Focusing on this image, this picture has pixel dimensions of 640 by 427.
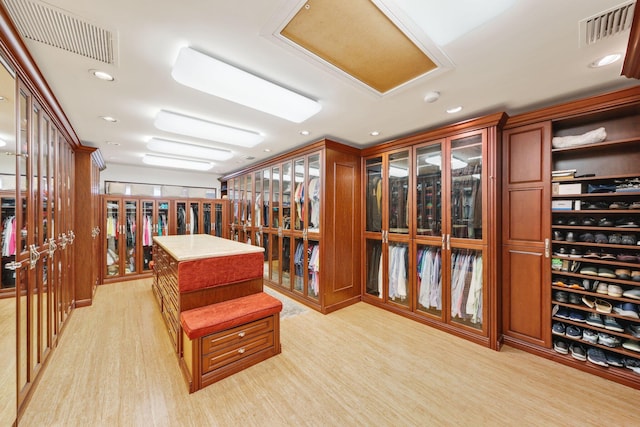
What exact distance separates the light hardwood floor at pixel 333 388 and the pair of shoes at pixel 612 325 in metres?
0.43

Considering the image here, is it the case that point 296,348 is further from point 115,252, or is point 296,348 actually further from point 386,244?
point 115,252

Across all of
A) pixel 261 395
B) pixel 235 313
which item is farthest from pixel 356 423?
pixel 235 313

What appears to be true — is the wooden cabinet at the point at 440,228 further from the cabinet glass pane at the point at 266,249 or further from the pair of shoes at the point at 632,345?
the cabinet glass pane at the point at 266,249

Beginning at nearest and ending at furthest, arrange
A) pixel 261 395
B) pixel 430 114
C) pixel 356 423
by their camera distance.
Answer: pixel 356 423 < pixel 261 395 < pixel 430 114

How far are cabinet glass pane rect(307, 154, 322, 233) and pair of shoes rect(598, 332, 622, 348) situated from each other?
292 cm

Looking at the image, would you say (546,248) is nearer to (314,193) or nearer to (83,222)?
(314,193)

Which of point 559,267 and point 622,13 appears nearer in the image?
point 622,13

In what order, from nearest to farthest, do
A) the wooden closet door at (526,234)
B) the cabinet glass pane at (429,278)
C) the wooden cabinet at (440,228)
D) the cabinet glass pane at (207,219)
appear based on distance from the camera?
the wooden closet door at (526,234)
the wooden cabinet at (440,228)
the cabinet glass pane at (429,278)
the cabinet glass pane at (207,219)

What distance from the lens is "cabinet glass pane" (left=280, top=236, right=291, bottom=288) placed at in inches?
162

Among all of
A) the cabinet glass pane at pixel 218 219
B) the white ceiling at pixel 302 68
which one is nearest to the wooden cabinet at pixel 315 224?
the white ceiling at pixel 302 68

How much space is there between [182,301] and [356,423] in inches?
63.8

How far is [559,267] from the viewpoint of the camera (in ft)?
7.71

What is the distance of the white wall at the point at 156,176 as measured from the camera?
5234mm

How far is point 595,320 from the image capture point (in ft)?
7.18
